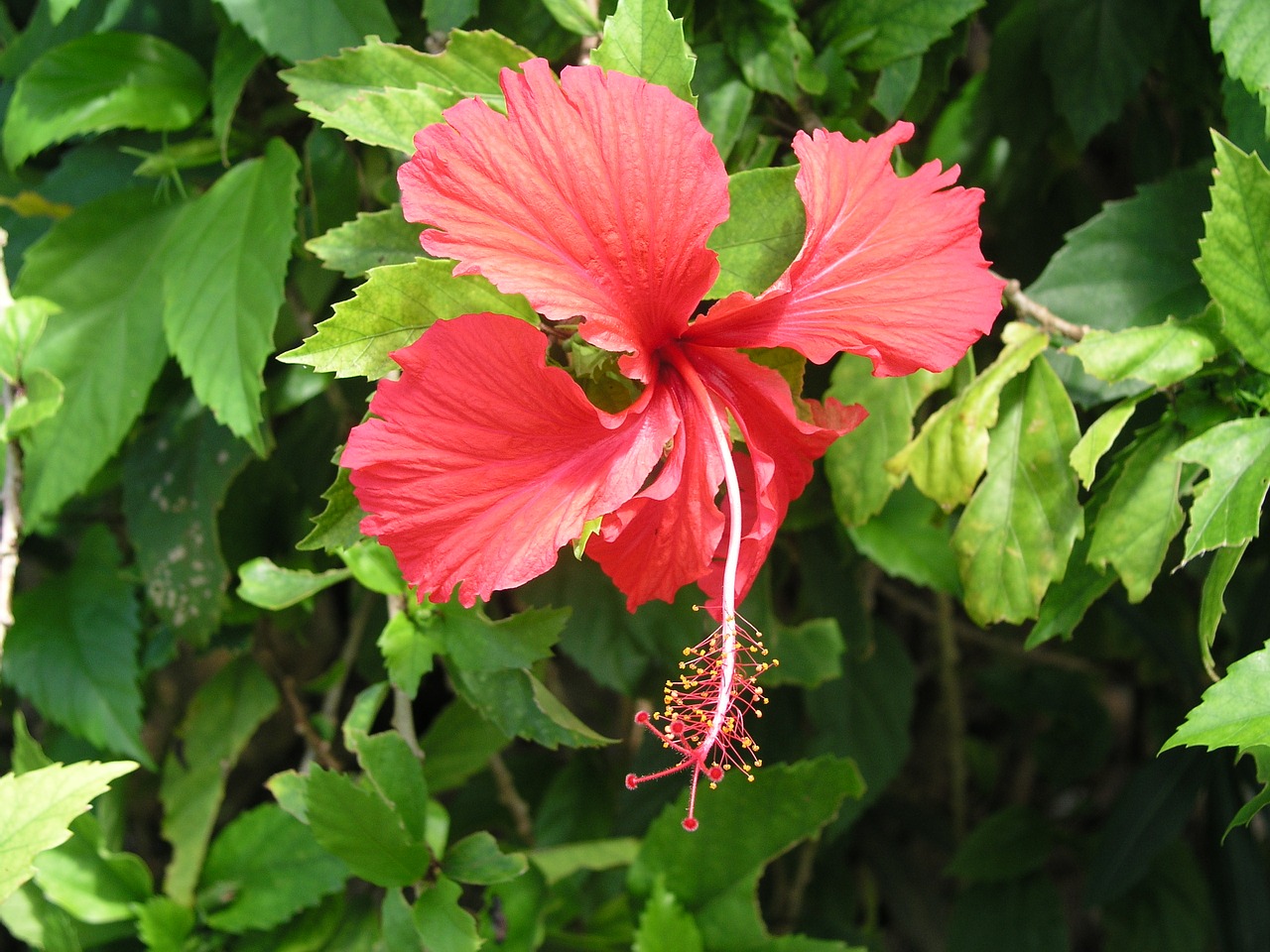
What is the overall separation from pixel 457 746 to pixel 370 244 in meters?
0.49

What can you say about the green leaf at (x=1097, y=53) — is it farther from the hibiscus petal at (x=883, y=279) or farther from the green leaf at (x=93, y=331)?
the green leaf at (x=93, y=331)

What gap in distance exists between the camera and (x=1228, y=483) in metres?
0.66

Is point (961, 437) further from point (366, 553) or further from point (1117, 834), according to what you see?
point (1117, 834)

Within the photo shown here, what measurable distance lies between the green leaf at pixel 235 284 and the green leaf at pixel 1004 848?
980 mm

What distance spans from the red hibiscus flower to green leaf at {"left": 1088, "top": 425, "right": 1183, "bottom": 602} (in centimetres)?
20

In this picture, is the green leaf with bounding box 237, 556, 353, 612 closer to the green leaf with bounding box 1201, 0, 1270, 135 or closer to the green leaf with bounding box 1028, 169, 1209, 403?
the green leaf with bounding box 1028, 169, 1209, 403

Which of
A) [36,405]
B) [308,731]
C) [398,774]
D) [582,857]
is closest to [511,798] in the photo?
[582,857]

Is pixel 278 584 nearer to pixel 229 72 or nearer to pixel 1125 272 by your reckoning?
pixel 229 72

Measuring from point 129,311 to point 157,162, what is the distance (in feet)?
0.42

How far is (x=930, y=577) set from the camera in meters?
0.97

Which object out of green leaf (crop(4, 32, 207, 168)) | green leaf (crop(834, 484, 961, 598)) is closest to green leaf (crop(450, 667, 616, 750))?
green leaf (crop(834, 484, 961, 598))

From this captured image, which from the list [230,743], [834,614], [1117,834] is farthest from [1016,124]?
[230,743]

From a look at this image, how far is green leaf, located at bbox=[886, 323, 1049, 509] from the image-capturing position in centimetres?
74

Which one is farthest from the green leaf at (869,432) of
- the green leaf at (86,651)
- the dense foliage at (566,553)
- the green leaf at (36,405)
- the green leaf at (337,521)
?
the green leaf at (86,651)
